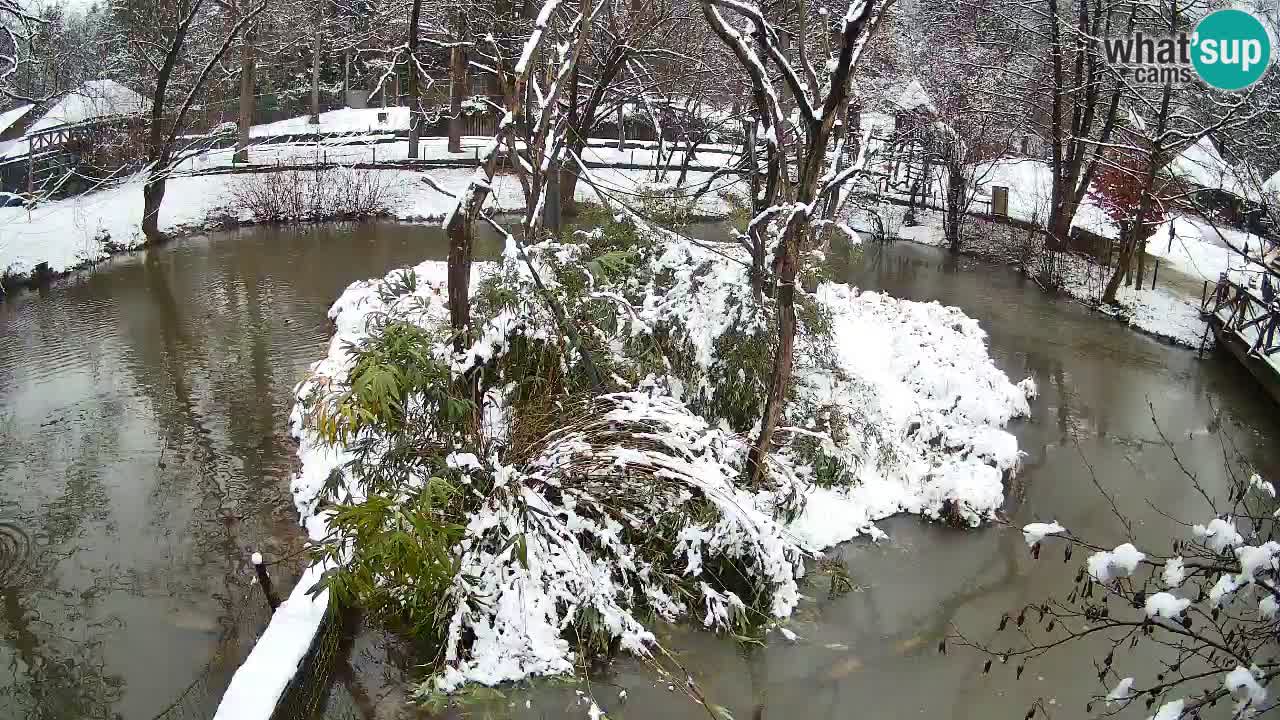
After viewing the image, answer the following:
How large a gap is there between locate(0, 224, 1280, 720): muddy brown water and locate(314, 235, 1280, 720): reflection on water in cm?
2

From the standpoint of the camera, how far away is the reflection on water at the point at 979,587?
6543 mm

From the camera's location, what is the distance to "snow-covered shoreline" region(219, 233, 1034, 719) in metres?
6.42

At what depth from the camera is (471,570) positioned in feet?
21.2

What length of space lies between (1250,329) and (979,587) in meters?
8.77

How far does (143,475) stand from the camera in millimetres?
9812

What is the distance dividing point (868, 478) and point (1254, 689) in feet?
21.0

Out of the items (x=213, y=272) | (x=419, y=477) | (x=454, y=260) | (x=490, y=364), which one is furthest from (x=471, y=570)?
(x=213, y=272)

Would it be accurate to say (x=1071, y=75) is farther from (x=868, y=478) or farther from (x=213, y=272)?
(x=213, y=272)

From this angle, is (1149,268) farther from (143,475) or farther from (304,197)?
(304,197)

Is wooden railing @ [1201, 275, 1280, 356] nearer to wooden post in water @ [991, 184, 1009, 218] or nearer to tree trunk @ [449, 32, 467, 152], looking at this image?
wooden post in water @ [991, 184, 1009, 218]

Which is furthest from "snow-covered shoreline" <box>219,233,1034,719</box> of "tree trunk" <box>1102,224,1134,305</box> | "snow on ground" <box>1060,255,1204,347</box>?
"tree trunk" <box>1102,224,1134,305</box>

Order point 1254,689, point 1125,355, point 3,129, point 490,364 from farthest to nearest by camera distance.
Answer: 1. point 3,129
2. point 1125,355
3. point 490,364
4. point 1254,689

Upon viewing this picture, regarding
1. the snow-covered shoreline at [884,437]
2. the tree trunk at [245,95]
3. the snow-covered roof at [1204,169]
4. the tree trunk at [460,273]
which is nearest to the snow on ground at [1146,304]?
the snow-covered roof at [1204,169]
